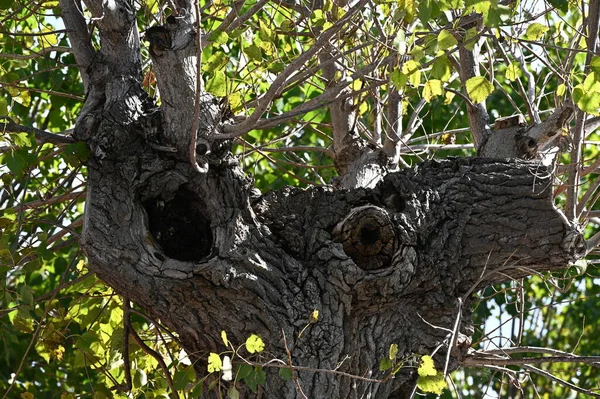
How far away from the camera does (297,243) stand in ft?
10.4

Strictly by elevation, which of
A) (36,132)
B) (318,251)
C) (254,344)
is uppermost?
(36,132)

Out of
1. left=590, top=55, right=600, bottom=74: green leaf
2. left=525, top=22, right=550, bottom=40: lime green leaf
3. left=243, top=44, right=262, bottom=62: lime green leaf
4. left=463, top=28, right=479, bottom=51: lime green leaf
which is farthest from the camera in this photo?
left=243, top=44, right=262, bottom=62: lime green leaf

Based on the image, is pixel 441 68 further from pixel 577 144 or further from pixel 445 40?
pixel 577 144

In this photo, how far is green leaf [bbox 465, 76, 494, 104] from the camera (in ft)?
9.99

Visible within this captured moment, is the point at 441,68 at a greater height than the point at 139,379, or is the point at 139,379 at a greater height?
the point at 441,68

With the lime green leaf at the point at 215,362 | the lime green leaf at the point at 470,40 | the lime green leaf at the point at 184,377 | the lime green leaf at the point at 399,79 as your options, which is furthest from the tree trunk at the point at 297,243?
the lime green leaf at the point at 470,40

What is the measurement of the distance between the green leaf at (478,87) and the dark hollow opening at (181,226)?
41.7 inches

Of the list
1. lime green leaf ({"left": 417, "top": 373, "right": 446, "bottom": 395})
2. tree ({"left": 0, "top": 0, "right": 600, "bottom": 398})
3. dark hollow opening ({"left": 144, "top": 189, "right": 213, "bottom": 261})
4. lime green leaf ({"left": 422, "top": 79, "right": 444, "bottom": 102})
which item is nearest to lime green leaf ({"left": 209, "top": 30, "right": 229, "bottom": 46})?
tree ({"left": 0, "top": 0, "right": 600, "bottom": 398})

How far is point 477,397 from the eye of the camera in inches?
391

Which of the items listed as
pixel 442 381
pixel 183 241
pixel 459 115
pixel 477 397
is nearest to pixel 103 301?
pixel 183 241

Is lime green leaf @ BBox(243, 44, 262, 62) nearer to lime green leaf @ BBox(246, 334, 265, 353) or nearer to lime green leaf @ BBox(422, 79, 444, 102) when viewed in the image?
lime green leaf @ BBox(422, 79, 444, 102)

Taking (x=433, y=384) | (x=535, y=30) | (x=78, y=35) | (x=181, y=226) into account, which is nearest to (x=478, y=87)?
(x=535, y=30)

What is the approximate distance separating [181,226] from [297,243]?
0.43 m

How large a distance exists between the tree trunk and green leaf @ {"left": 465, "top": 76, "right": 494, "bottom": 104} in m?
0.32
